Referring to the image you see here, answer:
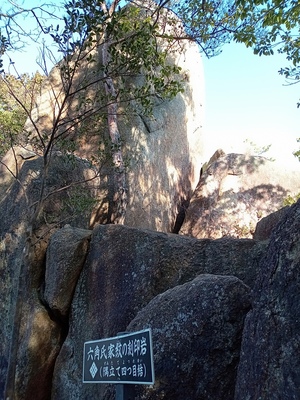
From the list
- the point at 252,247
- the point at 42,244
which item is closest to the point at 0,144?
the point at 42,244

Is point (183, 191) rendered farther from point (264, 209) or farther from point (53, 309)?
point (53, 309)

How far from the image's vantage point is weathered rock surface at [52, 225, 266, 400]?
20.0ft

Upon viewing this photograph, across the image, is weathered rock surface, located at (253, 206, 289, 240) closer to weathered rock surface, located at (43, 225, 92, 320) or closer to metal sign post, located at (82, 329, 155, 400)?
weathered rock surface, located at (43, 225, 92, 320)

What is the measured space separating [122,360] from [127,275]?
129 inches

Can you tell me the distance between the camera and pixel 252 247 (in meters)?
6.10

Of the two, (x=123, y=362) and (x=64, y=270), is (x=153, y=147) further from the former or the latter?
(x=123, y=362)

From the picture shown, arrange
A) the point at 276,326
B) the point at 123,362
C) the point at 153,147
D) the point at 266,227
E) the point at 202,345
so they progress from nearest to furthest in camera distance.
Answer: the point at 123,362
the point at 276,326
the point at 202,345
the point at 266,227
the point at 153,147

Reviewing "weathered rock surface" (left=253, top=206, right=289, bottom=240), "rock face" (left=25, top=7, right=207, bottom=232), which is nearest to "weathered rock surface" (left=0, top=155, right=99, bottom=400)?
"rock face" (left=25, top=7, right=207, bottom=232)

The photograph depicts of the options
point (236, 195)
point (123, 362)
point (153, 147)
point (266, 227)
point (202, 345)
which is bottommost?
point (123, 362)

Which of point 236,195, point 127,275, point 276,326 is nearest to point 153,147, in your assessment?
point 236,195

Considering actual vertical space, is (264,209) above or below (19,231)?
above

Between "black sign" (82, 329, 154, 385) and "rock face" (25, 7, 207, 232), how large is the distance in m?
6.67

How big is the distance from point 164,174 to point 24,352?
7548mm

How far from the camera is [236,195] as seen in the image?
46.3 feet
